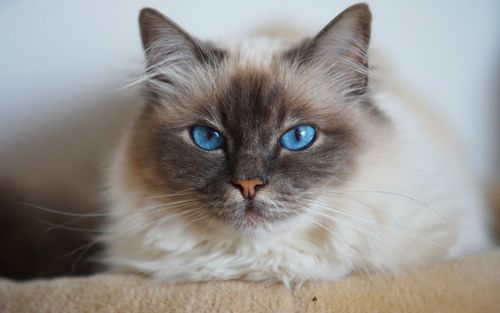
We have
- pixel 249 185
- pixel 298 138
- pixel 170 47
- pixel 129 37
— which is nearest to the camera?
pixel 249 185

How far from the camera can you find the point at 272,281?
1212mm

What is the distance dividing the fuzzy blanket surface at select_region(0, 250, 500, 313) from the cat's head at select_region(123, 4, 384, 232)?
0.18 meters

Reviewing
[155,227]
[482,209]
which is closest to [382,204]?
Answer: [155,227]

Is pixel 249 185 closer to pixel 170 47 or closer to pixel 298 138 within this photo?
pixel 298 138

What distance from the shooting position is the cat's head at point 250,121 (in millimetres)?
1122

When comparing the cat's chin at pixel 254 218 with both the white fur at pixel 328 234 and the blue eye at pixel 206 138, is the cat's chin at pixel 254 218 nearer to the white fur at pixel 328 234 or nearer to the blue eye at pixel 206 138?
the white fur at pixel 328 234

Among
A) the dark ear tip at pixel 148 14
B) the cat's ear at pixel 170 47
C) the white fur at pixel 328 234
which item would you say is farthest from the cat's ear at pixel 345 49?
the dark ear tip at pixel 148 14

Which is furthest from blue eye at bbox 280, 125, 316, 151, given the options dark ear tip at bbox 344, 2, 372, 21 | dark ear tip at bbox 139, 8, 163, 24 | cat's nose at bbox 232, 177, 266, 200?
dark ear tip at bbox 139, 8, 163, 24

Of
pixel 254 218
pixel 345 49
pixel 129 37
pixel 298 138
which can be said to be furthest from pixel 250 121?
pixel 129 37

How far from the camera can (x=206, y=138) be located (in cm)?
122

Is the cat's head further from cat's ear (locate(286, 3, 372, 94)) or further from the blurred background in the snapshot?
the blurred background

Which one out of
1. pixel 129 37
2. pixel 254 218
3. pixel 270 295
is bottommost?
pixel 270 295

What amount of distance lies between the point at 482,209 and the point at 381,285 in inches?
35.6

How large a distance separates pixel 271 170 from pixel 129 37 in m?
1.03
